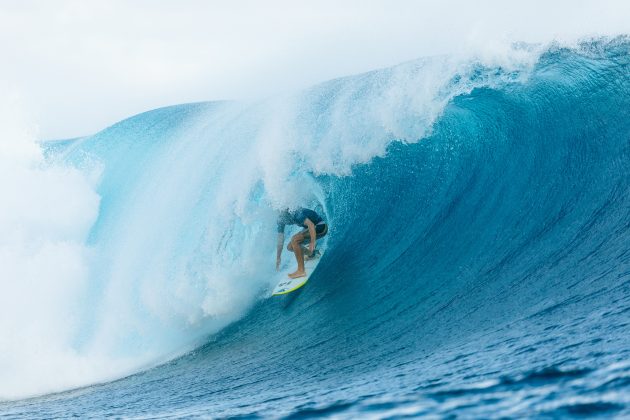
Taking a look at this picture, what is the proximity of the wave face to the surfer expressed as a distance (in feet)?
0.95

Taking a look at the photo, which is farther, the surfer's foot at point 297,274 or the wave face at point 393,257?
the surfer's foot at point 297,274

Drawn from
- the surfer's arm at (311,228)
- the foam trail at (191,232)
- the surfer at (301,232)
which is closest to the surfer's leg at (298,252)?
the surfer at (301,232)

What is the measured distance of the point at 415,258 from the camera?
675cm

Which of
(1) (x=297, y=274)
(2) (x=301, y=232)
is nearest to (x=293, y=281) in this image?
Answer: (1) (x=297, y=274)

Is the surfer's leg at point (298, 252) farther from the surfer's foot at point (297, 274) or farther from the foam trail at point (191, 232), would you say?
the foam trail at point (191, 232)

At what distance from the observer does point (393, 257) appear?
23.2 feet

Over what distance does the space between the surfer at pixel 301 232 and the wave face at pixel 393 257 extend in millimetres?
288

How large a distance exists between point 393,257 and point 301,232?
1099 mm

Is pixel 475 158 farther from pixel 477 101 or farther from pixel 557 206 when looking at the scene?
pixel 557 206

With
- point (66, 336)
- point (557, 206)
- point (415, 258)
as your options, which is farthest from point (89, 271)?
point (557, 206)

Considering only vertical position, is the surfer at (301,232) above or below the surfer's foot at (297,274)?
above

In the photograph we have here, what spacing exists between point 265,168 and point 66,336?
332 centimetres

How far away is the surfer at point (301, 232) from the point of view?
713 centimetres

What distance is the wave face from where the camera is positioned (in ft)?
10.3
